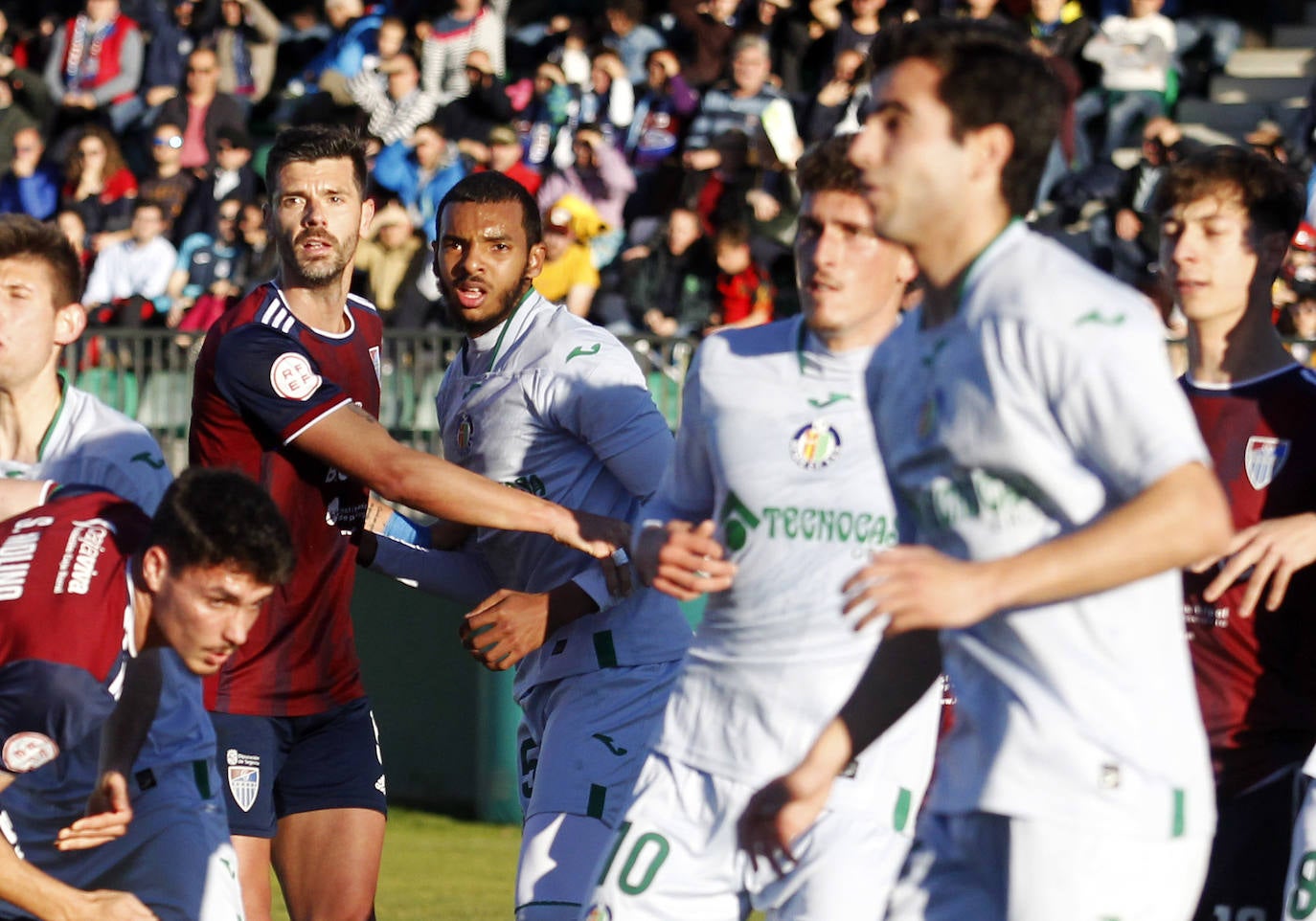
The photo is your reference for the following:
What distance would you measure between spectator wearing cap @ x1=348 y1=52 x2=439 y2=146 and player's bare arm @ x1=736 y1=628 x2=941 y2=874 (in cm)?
1358

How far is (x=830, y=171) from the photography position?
4.57m

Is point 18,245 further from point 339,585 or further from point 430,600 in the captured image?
point 430,600

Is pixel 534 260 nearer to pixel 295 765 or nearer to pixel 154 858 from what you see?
pixel 295 765

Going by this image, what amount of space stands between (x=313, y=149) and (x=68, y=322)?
92 cm

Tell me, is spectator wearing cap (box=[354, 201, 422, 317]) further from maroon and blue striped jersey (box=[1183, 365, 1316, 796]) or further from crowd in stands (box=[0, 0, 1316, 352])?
maroon and blue striped jersey (box=[1183, 365, 1316, 796])

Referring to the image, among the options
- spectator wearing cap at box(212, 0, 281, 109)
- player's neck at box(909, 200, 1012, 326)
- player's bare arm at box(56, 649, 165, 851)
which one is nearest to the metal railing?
player's bare arm at box(56, 649, 165, 851)

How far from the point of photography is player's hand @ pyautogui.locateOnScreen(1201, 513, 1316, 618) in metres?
4.66

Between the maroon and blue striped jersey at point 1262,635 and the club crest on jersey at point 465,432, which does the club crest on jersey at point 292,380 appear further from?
the maroon and blue striped jersey at point 1262,635

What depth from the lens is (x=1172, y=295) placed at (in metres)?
5.15

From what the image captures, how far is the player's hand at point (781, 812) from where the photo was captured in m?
3.81

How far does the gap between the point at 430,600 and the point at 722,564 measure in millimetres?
6957

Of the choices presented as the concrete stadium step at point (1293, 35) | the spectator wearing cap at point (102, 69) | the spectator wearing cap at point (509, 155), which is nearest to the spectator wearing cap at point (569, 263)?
the spectator wearing cap at point (509, 155)

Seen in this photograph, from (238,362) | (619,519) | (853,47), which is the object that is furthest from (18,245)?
(853,47)

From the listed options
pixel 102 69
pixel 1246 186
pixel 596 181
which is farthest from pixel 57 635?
pixel 102 69
